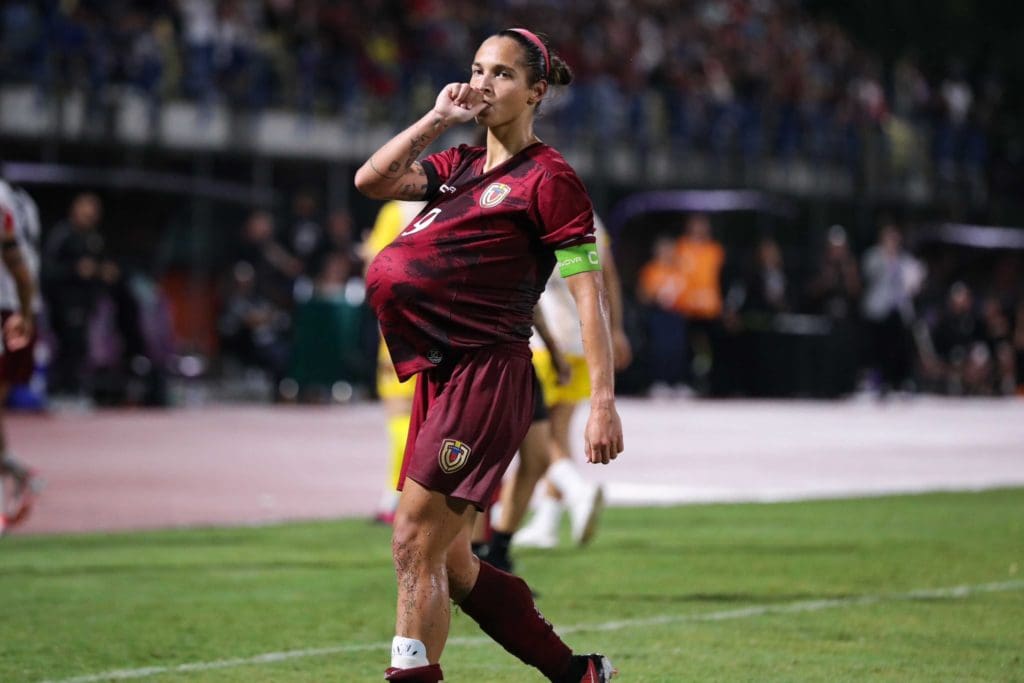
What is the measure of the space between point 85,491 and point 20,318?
3500 millimetres

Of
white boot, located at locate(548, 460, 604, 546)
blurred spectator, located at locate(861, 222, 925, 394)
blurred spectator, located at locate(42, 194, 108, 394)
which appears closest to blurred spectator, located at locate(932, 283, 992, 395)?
blurred spectator, located at locate(861, 222, 925, 394)

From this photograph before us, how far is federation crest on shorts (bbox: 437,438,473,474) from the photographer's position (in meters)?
5.11

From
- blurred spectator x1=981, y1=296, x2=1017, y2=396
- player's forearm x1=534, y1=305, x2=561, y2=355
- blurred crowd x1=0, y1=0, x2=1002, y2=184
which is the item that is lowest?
blurred spectator x1=981, y1=296, x2=1017, y2=396

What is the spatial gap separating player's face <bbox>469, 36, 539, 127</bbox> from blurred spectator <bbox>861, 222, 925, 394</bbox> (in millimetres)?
20555

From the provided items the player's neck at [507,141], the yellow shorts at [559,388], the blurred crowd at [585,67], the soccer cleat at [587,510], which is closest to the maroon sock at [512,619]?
the player's neck at [507,141]

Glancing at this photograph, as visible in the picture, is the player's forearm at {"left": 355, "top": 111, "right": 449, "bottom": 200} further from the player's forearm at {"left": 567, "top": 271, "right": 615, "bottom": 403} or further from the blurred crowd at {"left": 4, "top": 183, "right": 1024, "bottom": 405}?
the blurred crowd at {"left": 4, "top": 183, "right": 1024, "bottom": 405}

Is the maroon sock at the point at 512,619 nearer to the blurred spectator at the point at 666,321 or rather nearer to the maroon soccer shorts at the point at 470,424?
the maroon soccer shorts at the point at 470,424

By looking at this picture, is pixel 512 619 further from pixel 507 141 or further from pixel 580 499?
pixel 580 499

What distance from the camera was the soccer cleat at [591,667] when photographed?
5.50 meters

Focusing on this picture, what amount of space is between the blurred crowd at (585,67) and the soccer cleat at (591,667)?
1725 centimetres

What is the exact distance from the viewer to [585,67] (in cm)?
2933

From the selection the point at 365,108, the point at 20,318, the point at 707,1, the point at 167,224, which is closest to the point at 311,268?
the point at 167,224

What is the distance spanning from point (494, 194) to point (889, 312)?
69.5 ft

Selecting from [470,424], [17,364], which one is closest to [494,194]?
[470,424]
